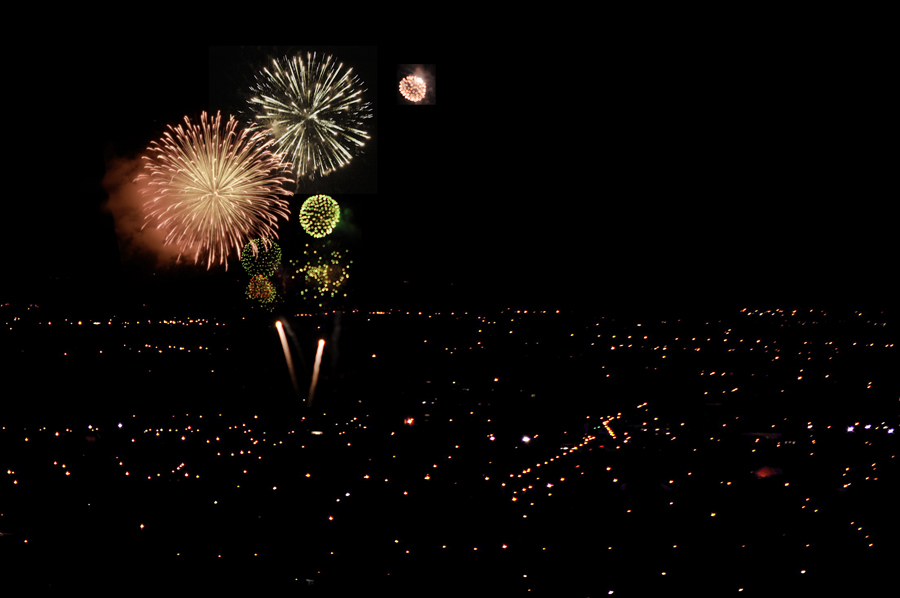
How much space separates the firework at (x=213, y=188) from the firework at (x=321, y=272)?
190mm

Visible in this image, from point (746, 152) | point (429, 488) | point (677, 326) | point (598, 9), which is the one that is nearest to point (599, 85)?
point (598, 9)

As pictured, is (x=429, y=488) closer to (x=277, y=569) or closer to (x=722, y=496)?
(x=277, y=569)

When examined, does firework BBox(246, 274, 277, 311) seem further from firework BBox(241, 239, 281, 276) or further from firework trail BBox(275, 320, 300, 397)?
firework trail BBox(275, 320, 300, 397)

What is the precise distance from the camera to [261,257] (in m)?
1.75

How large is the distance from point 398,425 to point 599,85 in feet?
4.40

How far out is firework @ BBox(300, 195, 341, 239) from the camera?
183cm

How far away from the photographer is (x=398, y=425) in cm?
131

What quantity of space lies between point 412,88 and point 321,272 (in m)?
0.73

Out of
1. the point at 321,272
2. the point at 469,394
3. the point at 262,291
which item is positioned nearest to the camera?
the point at 469,394

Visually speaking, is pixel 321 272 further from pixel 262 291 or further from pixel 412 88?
pixel 412 88

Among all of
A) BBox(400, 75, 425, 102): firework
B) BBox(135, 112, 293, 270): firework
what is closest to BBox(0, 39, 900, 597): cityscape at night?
BBox(400, 75, 425, 102): firework

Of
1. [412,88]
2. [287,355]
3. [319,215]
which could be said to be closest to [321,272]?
[319,215]

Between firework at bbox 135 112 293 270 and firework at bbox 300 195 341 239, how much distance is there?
0.13 metres

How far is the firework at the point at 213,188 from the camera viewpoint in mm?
1827
